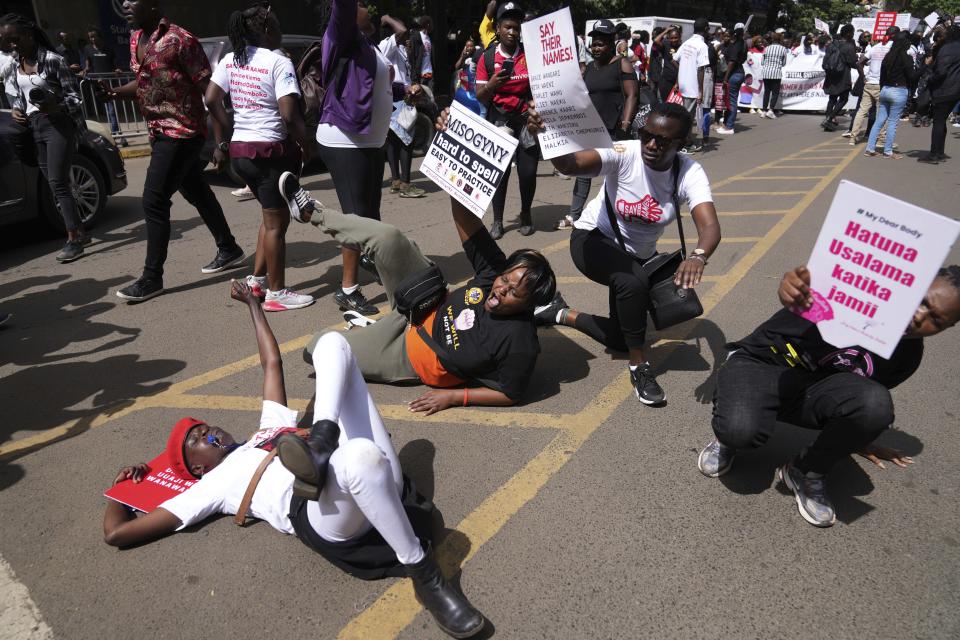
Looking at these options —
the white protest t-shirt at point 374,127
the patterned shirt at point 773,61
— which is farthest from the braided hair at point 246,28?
the patterned shirt at point 773,61

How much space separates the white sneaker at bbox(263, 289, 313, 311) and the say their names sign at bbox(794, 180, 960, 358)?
145 inches

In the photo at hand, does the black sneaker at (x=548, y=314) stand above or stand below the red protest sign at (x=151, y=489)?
below

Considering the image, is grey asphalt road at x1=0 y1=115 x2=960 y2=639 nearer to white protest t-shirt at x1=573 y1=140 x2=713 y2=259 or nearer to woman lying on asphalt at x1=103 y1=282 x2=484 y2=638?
woman lying on asphalt at x1=103 y1=282 x2=484 y2=638

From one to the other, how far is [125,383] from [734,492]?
11.1ft

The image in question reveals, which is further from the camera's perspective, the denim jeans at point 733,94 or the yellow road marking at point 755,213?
the denim jeans at point 733,94

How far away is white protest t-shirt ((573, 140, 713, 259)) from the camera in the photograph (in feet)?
11.8

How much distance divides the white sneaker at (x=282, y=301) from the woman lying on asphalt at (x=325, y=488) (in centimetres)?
205

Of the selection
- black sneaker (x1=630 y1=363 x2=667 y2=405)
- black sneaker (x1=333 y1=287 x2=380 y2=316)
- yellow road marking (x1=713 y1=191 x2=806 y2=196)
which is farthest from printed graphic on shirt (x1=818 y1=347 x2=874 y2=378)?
yellow road marking (x1=713 y1=191 x2=806 y2=196)

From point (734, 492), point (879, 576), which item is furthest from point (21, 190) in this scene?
point (879, 576)

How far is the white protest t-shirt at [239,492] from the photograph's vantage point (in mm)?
2535

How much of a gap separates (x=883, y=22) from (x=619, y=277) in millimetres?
21640

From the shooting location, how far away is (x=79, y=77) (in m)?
11.0

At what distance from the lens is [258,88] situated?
183 inches

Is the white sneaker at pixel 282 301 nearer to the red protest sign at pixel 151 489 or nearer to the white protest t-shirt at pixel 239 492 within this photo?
the red protest sign at pixel 151 489
